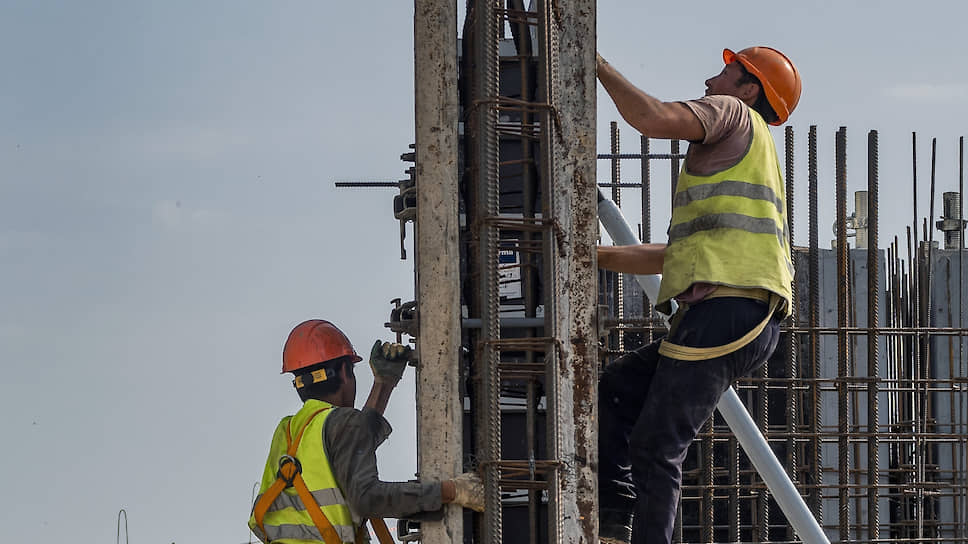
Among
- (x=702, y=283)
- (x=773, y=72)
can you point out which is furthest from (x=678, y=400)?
(x=773, y=72)

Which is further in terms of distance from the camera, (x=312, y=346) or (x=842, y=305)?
(x=842, y=305)

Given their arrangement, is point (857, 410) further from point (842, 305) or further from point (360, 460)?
point (360, 460)

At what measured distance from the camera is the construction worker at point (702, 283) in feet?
16.1

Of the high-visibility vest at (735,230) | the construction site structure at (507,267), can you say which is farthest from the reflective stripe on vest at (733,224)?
the construction site structure at (507,267)

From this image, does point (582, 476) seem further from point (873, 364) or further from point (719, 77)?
point (873, 364)

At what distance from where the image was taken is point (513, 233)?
17.0ft

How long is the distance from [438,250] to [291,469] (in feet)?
3.87

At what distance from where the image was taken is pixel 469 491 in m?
4.84

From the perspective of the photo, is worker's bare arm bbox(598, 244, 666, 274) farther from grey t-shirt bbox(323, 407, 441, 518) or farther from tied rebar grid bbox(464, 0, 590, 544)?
grey t-shirt bbox(323, 407, 441, 518)

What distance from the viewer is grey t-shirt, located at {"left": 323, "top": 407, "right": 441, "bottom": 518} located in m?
5.09

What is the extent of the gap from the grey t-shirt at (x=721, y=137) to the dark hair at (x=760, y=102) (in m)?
0.32

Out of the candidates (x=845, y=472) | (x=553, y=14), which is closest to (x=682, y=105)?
(x=553, y=14)

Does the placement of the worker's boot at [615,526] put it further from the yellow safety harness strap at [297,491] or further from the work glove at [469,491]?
the yellow safety harness strap at [297,491]

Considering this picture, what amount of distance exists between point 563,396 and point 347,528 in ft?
3.83
